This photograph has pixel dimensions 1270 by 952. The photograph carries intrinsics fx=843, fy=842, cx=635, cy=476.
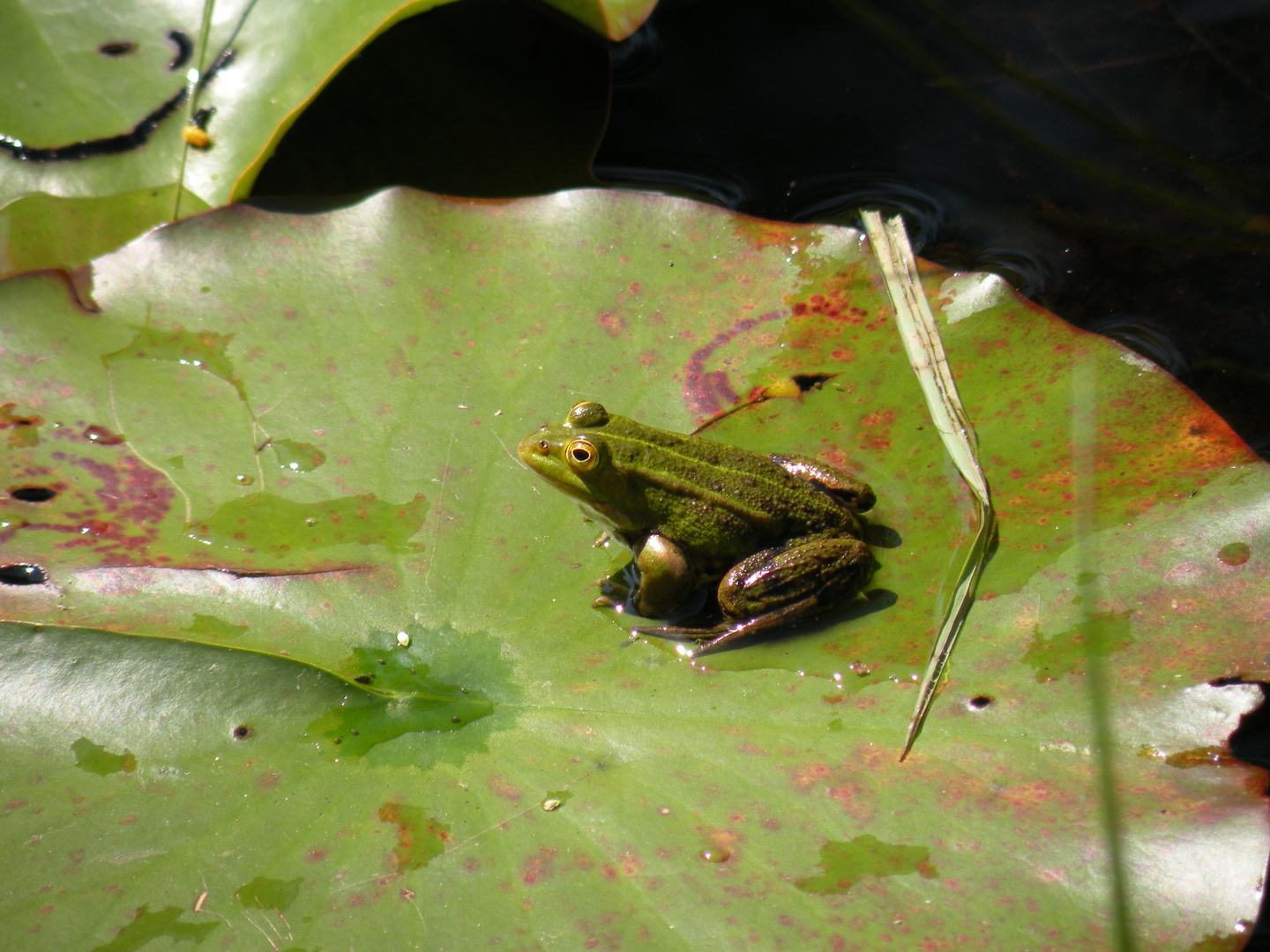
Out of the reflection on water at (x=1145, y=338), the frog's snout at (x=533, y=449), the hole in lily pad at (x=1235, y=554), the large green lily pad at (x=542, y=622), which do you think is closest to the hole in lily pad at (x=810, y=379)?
the large green lily pad at (x=542, y=622)

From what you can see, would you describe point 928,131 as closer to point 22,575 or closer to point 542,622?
point 542,622

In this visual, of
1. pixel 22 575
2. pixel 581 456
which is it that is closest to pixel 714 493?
pixel 581 456

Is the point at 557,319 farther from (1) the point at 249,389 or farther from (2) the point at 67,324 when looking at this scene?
(2) the point at 67,324

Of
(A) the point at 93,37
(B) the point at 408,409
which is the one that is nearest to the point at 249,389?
(B) the point at 408,409

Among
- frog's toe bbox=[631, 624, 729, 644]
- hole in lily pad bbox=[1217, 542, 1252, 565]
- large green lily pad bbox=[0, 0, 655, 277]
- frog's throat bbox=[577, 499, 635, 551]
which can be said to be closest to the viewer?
hole in lily pad bbox=[1217, 542, 1252, 565]

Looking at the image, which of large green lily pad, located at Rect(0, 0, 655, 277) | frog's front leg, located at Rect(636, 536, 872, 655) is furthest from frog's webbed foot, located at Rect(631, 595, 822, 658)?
large green lily pad, located at Rect(0, 0, 655, 277)

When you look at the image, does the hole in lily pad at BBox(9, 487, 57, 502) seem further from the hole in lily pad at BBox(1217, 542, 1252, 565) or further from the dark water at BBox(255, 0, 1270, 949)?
the hole in lily pad at BBox(1217, 542, 1252, 565)
